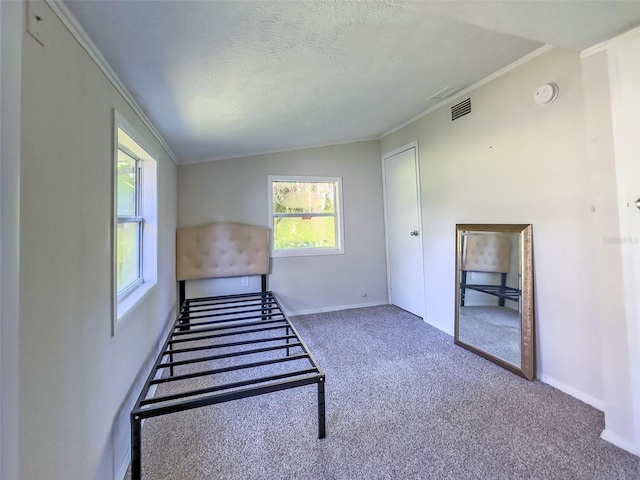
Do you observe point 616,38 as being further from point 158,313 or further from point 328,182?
point 158,313

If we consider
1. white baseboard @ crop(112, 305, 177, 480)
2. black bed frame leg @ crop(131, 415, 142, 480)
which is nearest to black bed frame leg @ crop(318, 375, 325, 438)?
black bed frame leg @ crop(131, 415, 142, 480)

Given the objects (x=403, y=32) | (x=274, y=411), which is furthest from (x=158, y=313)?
(x=403, y=32)

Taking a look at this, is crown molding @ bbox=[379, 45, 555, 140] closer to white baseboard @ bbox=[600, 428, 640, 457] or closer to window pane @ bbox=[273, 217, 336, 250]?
window pane @ bbox=[273, 217, 336, 250]

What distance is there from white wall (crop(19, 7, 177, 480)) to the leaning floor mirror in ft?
8.92

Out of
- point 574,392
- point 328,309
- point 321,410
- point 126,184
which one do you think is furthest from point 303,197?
point 574,392

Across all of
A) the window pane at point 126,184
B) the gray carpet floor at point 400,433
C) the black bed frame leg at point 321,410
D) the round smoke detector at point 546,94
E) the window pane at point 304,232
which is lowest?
the gray carpet floor at point 400,433

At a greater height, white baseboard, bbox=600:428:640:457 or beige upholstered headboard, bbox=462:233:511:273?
beige upholstered headboard, bbox=462:233:511:273

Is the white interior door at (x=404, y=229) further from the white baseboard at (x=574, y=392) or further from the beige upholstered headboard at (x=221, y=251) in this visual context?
the beige upholstered headboard at (x=221, y=251)

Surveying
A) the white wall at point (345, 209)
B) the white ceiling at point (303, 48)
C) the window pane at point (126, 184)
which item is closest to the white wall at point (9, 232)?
the white ceiling at point (303, 48)

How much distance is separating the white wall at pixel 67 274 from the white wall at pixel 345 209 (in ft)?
6.57

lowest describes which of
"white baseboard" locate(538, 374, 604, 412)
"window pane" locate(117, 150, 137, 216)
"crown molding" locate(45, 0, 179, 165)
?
"white baseboard" locate(538, 374, 604, 412)

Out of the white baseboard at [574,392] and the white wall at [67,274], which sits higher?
the white wall at [67,274]

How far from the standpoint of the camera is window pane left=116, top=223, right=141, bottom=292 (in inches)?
75.1

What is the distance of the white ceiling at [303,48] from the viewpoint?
49.4 inches
